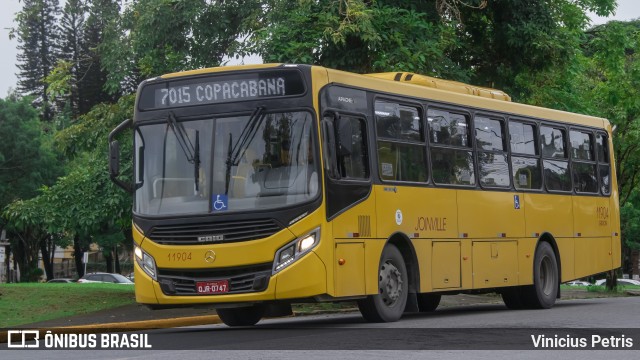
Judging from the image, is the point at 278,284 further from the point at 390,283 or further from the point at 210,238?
the point at 390,283

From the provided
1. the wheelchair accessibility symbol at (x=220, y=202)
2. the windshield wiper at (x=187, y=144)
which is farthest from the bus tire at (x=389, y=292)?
the windshield wiper at (x=187, y=144)

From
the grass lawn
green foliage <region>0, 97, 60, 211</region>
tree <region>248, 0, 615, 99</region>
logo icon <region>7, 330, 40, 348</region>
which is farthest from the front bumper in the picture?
green foliage <region>0, 97, 60, 211</region>

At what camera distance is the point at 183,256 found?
625 inches

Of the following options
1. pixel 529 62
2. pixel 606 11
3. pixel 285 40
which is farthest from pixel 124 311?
pixel 606 11

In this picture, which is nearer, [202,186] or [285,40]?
[202,186]

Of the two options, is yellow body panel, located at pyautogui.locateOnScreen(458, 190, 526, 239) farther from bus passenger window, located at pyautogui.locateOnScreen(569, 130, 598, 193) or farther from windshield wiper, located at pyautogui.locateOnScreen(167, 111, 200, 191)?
windshield wiper, located at pyautogui.locateOnScreen(167, 111, 200, 191)

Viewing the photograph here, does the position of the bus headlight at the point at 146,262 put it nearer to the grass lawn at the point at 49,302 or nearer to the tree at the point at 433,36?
the grass lawn at the point at 49,302

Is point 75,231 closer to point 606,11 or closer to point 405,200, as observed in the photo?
point 405,200

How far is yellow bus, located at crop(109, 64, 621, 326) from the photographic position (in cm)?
1557

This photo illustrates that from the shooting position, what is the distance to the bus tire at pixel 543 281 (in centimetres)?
2189

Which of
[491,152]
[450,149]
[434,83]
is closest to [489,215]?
[491,152]

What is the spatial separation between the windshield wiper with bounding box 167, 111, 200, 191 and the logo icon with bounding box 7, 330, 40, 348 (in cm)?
285

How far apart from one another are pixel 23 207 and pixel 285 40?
6.84m

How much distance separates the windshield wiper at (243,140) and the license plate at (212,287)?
1.14m
